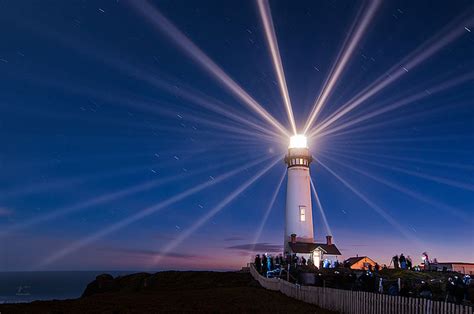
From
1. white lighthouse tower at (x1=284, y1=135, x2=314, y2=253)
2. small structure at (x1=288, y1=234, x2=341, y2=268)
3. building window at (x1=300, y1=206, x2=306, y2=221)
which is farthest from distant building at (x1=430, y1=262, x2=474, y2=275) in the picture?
building window at (x1=300, y1=206, x2=306, y2=221)

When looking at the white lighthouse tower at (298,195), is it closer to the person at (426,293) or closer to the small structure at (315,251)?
the small structure at (315,251)

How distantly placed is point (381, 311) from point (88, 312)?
9.70 metres

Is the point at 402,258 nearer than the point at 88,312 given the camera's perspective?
No

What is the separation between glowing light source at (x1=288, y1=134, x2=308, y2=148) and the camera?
46.4 m

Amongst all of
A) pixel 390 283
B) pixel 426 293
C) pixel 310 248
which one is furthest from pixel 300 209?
pixel 426 293

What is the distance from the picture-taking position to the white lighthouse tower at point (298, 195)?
4400 centimetres

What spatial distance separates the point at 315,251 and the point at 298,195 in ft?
19.8

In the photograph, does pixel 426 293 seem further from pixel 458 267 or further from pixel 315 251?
pixel 458 267

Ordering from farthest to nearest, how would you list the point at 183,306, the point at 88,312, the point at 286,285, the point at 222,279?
1. the point at 222,279
2. the point at 286,285
3. the point at 183,306
4. the point at 88,312

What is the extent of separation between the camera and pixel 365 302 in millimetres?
15047

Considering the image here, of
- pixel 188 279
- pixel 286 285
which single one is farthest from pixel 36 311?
pixel 188 279

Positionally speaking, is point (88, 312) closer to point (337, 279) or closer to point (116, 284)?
point (337, 279)

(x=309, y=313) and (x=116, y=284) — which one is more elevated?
(x=309, y=313)

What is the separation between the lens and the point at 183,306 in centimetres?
1739
